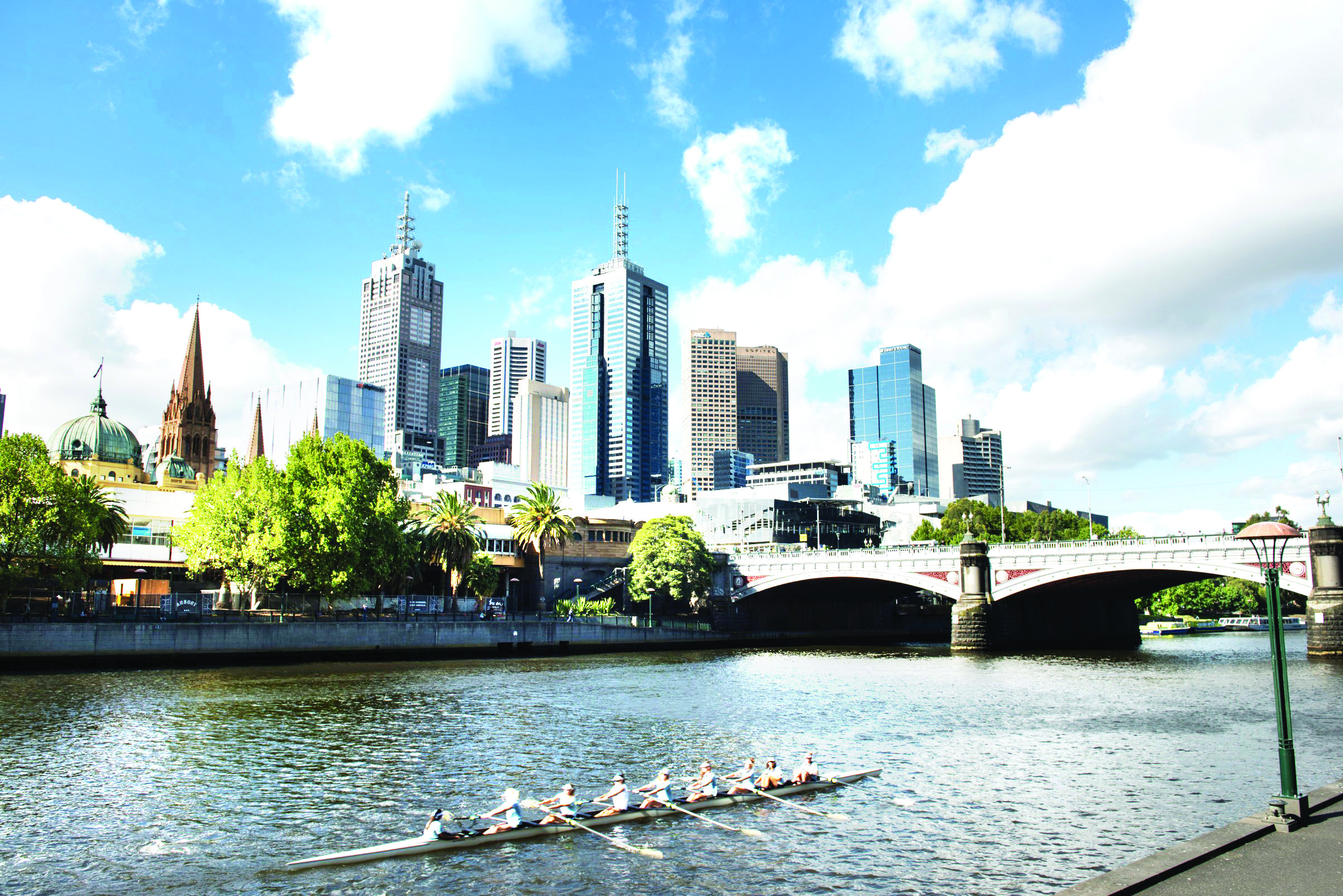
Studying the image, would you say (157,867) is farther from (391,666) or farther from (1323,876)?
(391,666)

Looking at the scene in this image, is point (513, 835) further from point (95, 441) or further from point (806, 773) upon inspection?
point (95, 441)

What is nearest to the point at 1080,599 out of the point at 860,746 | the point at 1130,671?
the point at 1130,671

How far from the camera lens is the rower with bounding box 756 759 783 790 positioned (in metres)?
29.0

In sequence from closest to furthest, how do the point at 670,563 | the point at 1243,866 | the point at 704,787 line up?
the point at 1243,866, the point at 704,787, the point at 670,563

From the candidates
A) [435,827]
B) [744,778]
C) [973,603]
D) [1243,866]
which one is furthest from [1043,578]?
[435,827]

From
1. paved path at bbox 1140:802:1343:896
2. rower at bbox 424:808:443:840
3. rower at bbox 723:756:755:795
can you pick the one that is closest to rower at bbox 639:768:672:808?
rower at bbox 723:756:755:795

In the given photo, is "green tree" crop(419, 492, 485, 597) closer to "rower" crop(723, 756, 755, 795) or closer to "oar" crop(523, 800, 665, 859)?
"rower" crop(723, 756, 755, 795)

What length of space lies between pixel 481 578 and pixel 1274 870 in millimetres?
87570

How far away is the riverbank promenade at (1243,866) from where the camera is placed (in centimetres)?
1542

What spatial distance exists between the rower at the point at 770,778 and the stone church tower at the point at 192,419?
151 metres

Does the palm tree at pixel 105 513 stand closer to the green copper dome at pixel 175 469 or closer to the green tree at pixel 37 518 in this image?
the green tree at pixel 37 518

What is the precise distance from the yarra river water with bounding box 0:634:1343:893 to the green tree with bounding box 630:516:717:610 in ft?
127

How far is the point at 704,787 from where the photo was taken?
28.0 m

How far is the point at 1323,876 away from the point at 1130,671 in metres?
58.7
